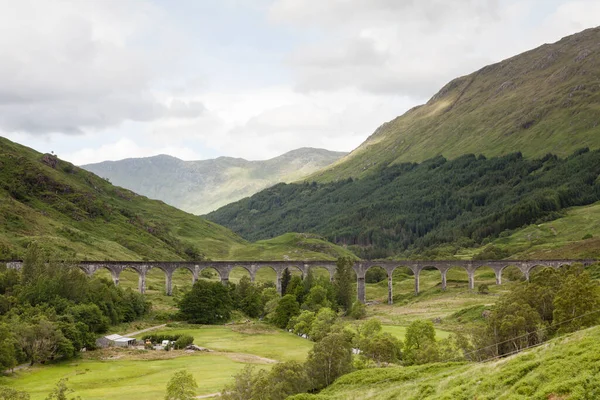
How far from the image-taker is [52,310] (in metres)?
73.6

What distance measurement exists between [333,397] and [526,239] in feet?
512

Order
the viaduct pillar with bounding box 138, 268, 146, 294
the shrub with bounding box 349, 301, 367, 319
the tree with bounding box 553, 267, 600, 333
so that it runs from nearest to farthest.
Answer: the tree with bounding box 553, 267, 600, 333, the shrub with bounding box 349, 301, 367, 319, the viaduct pillar with bounding box 138, 268, 146, 294

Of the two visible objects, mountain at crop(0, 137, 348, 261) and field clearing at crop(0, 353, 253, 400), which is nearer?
field clearing at crop(0, 353, 253, 400)

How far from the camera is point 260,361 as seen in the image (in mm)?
65125

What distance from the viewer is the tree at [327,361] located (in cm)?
4794

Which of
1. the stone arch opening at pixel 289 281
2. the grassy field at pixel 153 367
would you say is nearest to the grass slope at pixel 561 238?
the stone arch opening at pixel 289 281

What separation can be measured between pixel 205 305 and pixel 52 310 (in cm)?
2965

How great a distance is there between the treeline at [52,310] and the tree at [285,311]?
23861mm

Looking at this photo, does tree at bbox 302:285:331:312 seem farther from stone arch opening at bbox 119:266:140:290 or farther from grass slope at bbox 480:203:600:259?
grass slope at bbox 480:203:600:259

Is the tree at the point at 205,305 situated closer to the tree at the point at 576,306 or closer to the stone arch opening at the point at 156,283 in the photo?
the stone arch opening at the point at 156,283

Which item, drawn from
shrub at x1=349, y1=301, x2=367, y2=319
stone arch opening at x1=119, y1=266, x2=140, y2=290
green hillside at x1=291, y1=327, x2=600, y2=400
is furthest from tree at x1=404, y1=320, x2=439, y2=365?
stone arch opening at x1=119, y1=266, x2=140, y2=290

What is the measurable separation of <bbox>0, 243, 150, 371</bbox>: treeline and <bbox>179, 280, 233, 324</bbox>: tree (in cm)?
823

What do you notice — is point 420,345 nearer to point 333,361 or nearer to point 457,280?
point 333,361

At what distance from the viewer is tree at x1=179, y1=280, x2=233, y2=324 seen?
97438mm
